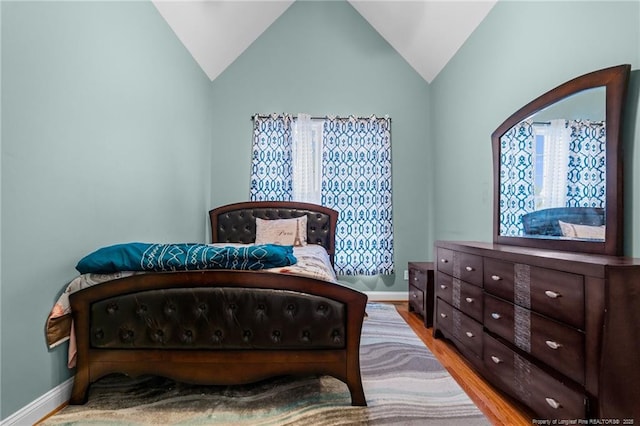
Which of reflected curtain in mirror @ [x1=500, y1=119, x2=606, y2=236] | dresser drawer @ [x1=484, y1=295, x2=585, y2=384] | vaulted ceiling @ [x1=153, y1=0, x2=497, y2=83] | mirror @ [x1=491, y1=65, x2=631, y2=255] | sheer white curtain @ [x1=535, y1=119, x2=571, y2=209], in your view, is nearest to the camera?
dresser drawer @ [x1=484, y1=295, x2=585, y2=384]

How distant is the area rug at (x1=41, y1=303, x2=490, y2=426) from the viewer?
146 centimetres

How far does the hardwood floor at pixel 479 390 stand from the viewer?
150cm

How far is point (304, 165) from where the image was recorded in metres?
3.86

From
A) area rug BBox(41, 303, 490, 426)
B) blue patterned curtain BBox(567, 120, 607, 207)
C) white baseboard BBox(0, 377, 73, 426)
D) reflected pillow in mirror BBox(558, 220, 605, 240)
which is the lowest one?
area rug BBox(41, 303, 490, 426)

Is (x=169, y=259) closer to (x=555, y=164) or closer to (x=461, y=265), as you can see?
(x=461, y=265)

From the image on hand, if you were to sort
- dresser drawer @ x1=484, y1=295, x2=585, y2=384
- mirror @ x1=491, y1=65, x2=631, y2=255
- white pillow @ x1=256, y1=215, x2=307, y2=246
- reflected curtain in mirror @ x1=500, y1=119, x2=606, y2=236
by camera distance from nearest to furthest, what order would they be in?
dresser drawer @ x1=484, y1=295, x2=585, y2=384 → mirror @ x1=491, y1=65, x2=631, y2=255 → reflected curtain in mirror @ x1=500, y1=119, x2=606, y2=236 → white pillow @ x1=256, y1=215, x2=307, y2=246

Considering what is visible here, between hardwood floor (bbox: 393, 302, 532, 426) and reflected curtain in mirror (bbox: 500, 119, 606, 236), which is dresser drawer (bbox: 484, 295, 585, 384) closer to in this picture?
hardwood floor (bbox: 393, 302, 532, 426)

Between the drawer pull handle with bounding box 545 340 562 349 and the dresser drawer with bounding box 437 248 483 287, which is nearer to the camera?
the drawer pull handle with bounding box 545 340 562 349

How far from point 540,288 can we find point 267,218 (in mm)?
2846

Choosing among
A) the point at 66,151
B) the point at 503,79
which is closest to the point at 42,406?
the point at 66,151

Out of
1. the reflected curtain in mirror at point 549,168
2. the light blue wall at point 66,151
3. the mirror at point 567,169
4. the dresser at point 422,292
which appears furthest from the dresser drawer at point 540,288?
the light blue wall at point 66,151

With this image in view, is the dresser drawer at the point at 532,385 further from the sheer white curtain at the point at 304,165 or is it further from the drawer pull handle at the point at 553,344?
the sheer white curtain at the point at 304,165

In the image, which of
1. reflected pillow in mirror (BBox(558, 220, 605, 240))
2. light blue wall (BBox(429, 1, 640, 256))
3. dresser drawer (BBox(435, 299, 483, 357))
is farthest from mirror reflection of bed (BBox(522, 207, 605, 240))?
dresser drawer (BBox(435, 299, 483, 357))

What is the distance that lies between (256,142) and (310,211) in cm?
110
